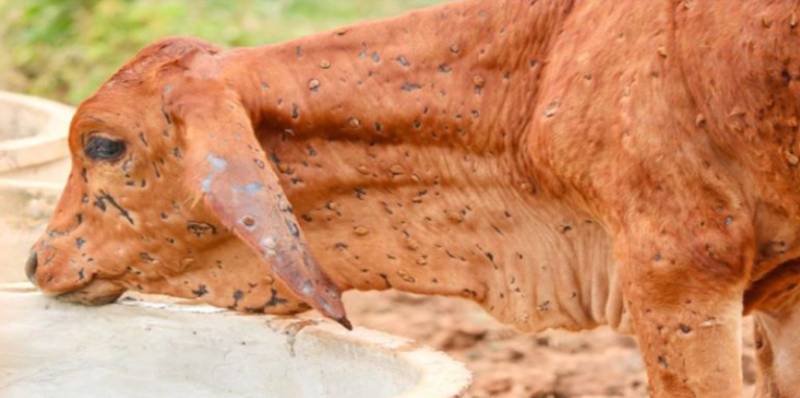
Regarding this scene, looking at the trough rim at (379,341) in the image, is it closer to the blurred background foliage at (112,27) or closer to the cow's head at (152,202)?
the cow's head at (152,202)

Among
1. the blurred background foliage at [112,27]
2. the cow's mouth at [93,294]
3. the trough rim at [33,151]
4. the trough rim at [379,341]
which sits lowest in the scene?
the trough rim at [379,341]

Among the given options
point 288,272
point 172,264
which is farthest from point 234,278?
point 288,272

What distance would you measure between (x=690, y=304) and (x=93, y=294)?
1.54 meters

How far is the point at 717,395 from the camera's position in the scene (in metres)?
4.26

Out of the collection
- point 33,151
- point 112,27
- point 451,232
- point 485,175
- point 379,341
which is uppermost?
point 112,27

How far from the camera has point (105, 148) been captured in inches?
191

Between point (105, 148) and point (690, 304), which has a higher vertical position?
point (105, 148)

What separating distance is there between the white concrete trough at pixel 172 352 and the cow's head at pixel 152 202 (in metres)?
0.07

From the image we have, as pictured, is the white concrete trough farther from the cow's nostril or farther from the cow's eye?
the cow's eye

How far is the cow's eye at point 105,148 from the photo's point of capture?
4.85m

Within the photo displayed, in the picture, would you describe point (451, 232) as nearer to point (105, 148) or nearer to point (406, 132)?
point (406, 132)

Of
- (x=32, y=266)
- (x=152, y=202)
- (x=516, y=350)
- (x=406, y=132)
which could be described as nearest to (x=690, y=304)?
(x=406, y=132)

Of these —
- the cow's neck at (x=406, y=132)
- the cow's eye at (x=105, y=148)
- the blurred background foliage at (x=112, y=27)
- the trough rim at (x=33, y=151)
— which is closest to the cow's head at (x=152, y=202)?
the cow's eye at (x=105, y=148)

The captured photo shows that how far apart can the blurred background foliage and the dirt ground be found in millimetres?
2947
